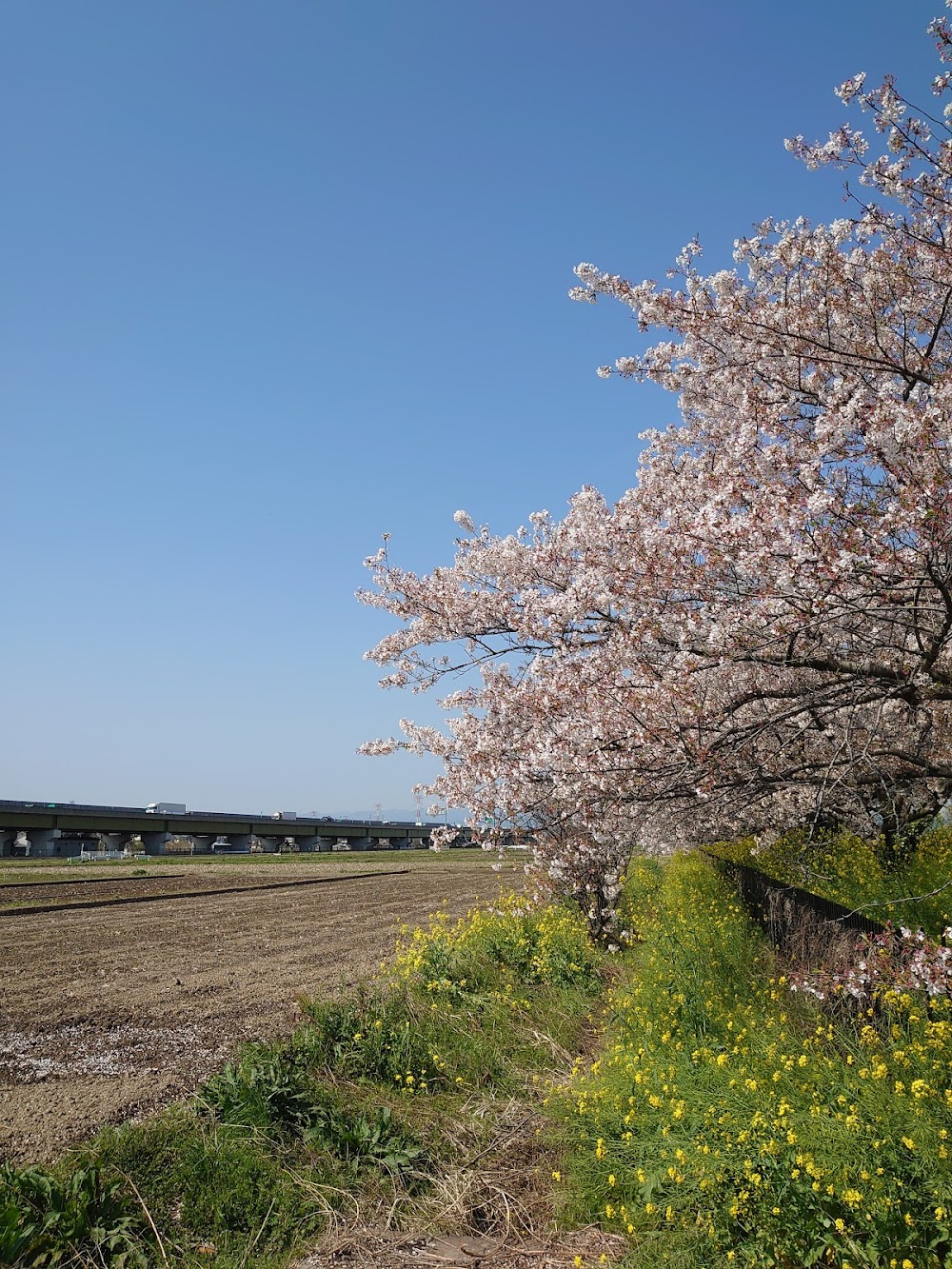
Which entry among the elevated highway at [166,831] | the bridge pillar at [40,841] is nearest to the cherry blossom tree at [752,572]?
the elevated highway at [166,831]

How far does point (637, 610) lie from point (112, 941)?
14.5 meters

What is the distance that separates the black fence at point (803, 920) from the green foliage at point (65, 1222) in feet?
17.3

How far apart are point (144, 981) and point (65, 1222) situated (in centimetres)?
809

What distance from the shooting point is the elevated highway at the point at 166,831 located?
2317 inches

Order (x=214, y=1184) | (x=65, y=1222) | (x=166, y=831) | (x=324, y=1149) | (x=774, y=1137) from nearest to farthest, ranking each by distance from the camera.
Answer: (x=774, y=1137)
(x=65, y=1222)
(x=214, y=1184)
(x=324, y=1149)
(x=166, y=831)

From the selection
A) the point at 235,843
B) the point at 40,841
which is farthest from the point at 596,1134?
the point at 235,843

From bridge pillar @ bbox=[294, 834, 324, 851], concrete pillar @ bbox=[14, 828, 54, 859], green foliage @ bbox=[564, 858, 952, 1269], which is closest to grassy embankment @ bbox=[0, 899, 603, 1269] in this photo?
green foliage @ bbox=[564, 858, 952, 1269]

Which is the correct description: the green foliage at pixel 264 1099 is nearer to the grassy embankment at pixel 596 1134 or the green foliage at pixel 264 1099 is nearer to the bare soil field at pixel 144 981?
the grassy embankment at pixel 596 1134

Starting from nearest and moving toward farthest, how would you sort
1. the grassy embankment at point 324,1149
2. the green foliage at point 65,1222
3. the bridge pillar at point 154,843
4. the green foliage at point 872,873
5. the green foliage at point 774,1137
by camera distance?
the green foliage at point 774,1137 < the green foliage at point 65,1222 < the grassy embankment at point 324,1149 < the green foliage at point 872,873 < the bridge pillar at point 154,843

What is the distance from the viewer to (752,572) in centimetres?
540

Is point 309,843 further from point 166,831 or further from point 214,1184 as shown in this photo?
point 214,1184

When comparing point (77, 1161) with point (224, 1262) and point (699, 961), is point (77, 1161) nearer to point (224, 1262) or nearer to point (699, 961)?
point (224, 1262)

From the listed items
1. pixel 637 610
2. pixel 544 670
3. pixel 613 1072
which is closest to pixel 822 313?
pixel 637 610

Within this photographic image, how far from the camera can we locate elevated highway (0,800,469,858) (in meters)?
58.8
